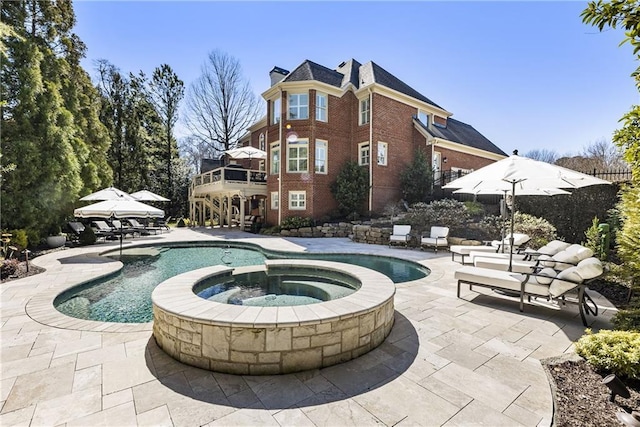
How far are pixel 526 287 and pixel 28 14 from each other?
18.0 m

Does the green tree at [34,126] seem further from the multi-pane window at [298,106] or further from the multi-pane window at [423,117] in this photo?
the multi-pane window at [423,117]

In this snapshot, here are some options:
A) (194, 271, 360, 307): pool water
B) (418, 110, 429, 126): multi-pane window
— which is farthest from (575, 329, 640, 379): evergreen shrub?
(418, 110, 429, 126): multi-pane window

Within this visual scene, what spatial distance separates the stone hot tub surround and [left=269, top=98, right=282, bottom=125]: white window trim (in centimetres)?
1486

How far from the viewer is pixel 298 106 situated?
16.3 meters

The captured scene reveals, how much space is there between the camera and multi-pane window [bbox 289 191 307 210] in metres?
16.4

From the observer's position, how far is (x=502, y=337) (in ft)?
12.1

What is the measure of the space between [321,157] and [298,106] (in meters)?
3.28

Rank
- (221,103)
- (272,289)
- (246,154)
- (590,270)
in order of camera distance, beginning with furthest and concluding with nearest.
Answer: (221,103), (246,154), (272,289), (590,270)

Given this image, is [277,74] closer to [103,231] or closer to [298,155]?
[298,155]

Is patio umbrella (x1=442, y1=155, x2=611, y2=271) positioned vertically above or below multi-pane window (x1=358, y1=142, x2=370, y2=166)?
below

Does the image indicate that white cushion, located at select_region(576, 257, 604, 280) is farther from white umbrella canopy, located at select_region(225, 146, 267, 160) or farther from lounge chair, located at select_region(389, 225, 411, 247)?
white umbrella canopy, located at select_region(225, 146, 267, 160)

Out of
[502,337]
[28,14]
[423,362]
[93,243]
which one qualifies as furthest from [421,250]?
[28,14]

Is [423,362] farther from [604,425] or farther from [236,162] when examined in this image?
[236,162]

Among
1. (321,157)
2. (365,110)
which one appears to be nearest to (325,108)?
(365,110)
